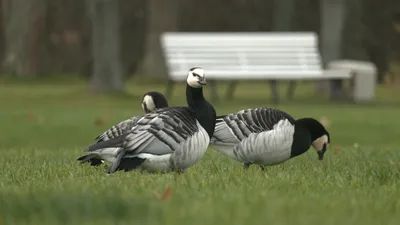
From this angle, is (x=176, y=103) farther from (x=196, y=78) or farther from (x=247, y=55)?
(x=196, y=78)

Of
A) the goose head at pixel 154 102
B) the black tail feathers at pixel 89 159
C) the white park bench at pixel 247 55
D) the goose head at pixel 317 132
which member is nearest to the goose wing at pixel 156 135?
the black tail feathers at pixel 89 159

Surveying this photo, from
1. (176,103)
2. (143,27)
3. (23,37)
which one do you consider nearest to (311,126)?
(176,103)

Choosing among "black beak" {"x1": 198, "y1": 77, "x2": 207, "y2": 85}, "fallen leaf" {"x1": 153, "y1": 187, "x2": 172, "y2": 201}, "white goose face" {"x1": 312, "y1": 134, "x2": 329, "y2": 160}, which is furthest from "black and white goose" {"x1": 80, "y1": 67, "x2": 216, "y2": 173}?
"white goose face" {"x1": 312, "y1": 134, "x2": 329, "y2": 160}

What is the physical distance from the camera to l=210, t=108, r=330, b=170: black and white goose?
7598 millimetres

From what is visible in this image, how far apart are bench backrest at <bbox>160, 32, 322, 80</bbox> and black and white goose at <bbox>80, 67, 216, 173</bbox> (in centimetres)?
1375

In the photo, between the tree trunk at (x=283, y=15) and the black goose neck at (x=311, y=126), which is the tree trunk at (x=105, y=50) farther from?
the black goose neck at (x=311, y=126)

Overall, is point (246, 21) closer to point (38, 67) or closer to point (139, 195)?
point (38, 67)

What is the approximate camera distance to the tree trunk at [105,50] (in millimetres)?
21969

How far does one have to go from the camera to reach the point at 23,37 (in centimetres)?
3130

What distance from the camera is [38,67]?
102ft

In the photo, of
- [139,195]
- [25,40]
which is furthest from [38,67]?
[139,195]

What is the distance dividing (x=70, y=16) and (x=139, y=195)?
35.9 m

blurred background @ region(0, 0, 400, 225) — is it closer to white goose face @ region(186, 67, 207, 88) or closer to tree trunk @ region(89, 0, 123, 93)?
tree trunk @ region(89, 0, 123, 93)

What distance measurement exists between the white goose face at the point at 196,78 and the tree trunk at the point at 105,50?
49.2 ft
